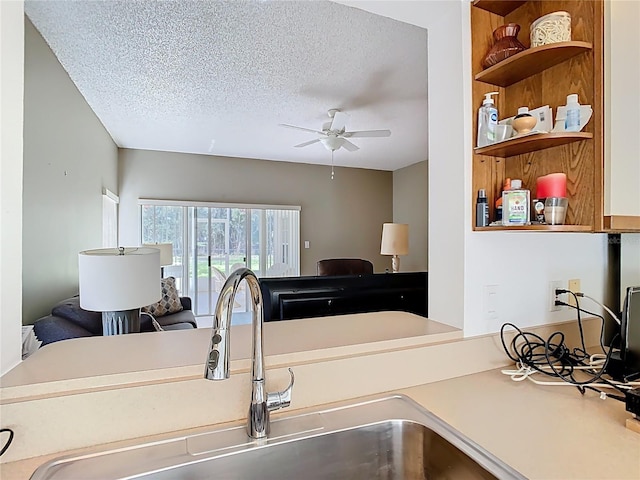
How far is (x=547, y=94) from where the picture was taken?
3.40 ft

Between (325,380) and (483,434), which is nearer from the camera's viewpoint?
(483,434)

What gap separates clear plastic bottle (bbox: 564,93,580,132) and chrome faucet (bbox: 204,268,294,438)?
2.93 feet

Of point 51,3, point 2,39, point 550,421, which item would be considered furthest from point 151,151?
point 550,421

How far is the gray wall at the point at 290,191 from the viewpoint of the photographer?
17.0 feet

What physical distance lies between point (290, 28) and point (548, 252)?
6.32 ft

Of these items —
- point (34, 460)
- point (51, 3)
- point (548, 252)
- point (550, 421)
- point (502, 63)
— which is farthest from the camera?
point (51, 3)

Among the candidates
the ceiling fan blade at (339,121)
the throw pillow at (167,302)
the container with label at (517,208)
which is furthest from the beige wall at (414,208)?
the container with label at (517,208)

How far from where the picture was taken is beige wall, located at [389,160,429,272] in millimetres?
5816

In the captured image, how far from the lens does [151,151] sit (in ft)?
17.1

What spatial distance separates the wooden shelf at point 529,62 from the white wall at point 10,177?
119cm

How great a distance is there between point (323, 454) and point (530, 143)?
95 cm

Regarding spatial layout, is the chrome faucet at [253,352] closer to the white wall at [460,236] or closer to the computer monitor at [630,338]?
the white wall at [460,236]

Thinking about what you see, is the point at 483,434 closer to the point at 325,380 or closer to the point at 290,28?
the point at 325,380

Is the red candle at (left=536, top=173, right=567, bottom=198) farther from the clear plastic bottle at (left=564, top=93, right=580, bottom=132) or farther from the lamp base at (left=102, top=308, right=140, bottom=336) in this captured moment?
the lamp base at (left=102, top=308, right=140, bottom=336)
